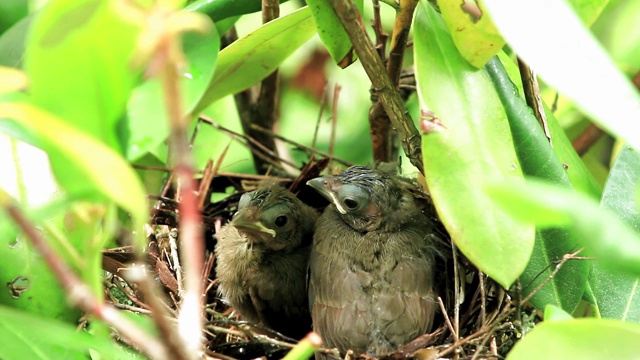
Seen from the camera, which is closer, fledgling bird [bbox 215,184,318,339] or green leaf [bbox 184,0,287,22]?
green leaf [bbox 184,0,287,22]

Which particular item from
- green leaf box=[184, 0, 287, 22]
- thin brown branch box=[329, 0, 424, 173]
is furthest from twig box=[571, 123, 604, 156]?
green leaf box=[184, 0, 287, 22]

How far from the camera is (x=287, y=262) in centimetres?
218

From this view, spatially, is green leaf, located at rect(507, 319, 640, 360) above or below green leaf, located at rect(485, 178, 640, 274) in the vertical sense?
below

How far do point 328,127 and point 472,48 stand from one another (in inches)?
77.8

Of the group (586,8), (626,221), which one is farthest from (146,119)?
(626,221)

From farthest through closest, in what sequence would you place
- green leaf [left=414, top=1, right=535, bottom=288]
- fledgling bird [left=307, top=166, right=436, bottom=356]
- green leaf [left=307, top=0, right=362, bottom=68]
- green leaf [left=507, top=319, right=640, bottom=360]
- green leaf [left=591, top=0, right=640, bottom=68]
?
green leaf [left=591, top=0, right=640, bottom=68], fledgling bird [left=307, top=166, right=436, bottom=356], green leaf [left=307, top=0, right=362, bottom=68], green leaf [left=414, top=1, right=535, bottom=288], green leaf [left=507, top=319, right=640, bottom=360]

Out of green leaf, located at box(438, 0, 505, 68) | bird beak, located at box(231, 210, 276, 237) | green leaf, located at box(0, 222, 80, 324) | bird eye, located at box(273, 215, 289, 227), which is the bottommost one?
bird eye, located at box(273, 215, 289, 227)

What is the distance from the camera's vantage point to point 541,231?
1628 mm

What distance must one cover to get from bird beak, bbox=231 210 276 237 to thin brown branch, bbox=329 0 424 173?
57 cm

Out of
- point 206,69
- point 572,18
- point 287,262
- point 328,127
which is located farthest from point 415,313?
point 328,127

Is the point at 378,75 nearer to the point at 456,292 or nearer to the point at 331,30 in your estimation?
the point at 331,30

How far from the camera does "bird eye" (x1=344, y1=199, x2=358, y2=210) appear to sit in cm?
198

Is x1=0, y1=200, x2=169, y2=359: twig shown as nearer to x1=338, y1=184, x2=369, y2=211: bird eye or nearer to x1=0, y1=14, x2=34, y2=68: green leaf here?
x1=0, y1=14, x2=34, y2=68: green leaf

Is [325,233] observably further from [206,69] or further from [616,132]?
[616,132]
